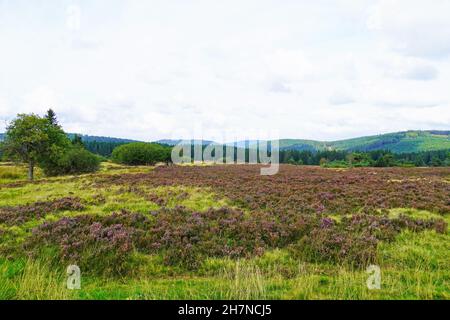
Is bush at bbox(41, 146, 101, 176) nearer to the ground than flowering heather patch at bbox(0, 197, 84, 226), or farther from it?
farther from it

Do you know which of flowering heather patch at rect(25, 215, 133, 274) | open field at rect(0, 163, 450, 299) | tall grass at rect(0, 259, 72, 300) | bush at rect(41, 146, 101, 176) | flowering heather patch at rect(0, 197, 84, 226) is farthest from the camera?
bush at rect(41, 146, 101, 176)

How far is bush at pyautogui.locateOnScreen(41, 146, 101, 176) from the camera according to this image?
147 ft

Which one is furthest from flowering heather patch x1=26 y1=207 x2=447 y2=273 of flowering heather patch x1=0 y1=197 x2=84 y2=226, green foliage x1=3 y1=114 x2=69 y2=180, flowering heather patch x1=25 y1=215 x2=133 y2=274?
green foliage x1=3 y1=114 x2=69 y2=180

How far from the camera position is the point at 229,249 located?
935cm

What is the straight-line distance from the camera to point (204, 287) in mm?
6352

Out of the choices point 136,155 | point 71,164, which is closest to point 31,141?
point 71,164

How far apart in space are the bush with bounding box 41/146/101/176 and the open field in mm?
33467

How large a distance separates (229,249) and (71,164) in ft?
148

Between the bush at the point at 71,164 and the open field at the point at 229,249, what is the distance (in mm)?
33467

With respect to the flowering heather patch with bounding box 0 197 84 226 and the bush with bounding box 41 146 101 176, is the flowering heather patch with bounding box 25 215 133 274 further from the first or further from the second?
the bush with bounding box 41 146 101 176

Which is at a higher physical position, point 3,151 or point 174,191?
point 3,151
